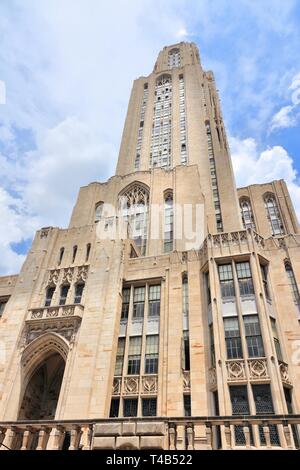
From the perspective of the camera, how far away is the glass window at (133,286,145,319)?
79.0ft

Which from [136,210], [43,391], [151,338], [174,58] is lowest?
[43,391]

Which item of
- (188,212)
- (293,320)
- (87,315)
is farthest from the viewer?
(188,212)

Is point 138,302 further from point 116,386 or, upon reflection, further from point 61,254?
point 61,254

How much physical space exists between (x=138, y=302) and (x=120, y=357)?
14.1 ft

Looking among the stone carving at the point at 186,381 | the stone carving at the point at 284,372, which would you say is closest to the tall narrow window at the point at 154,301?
the stone carving at the point at 186,381

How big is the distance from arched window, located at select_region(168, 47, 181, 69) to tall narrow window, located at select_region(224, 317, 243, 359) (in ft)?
222

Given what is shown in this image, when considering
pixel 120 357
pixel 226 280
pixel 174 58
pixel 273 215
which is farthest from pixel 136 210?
pixel 174 58

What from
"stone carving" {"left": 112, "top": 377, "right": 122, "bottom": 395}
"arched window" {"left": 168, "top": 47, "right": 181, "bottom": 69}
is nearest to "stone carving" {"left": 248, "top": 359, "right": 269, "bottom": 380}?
"stone carving" {"left": 112, "top": 377, "right": 122, "bottom": 395}

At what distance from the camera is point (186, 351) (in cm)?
2098

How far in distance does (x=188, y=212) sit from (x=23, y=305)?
18.4m

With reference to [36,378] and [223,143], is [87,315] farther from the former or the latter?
[223,143]

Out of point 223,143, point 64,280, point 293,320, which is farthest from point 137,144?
point 293,320

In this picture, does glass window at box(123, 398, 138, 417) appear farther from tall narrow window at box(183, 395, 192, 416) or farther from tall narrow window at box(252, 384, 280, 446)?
tall narrow window at box(252, 384, 280, 446)
